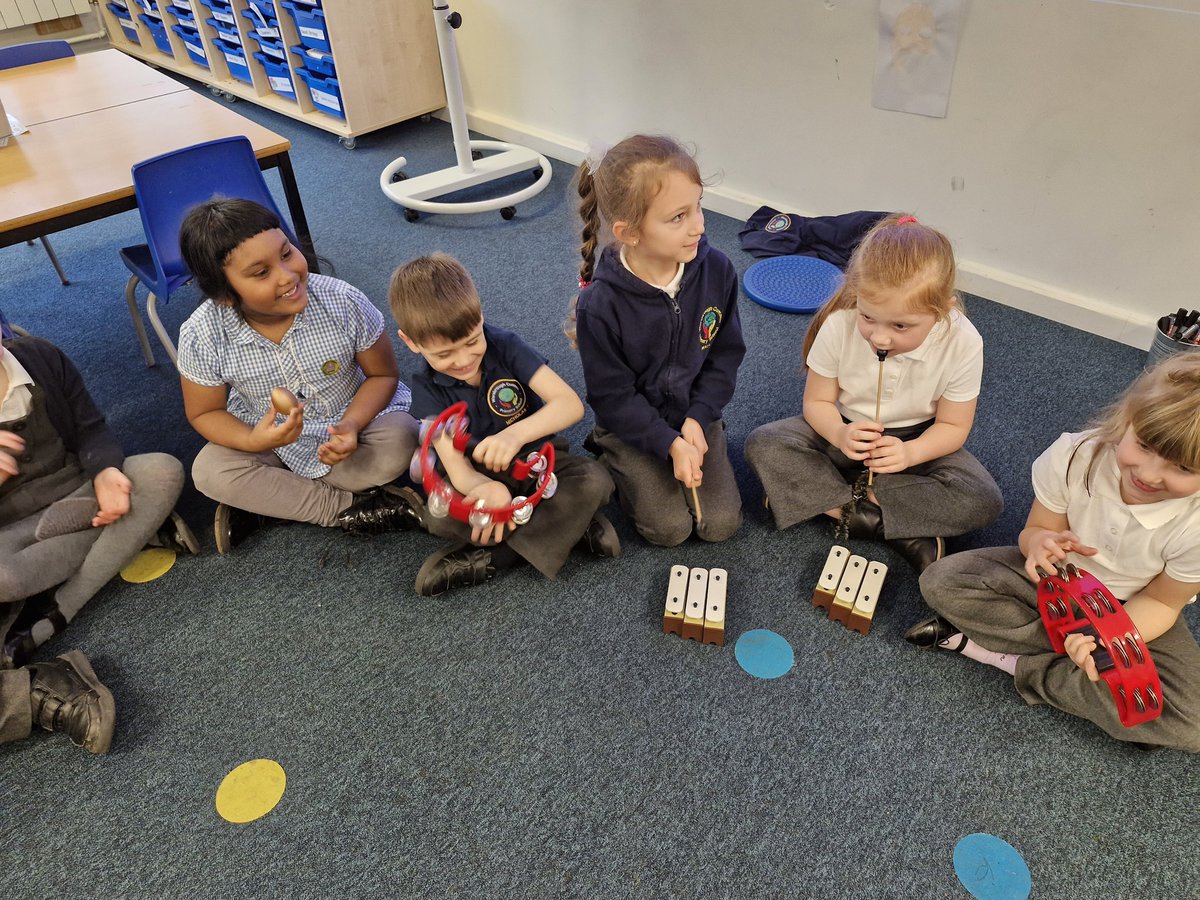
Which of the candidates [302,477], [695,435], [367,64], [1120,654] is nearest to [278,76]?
[367,64]

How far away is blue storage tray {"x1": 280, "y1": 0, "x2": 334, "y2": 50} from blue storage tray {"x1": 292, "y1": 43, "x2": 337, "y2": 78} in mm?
25

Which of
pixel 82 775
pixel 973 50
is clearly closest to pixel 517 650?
pixel 82 775

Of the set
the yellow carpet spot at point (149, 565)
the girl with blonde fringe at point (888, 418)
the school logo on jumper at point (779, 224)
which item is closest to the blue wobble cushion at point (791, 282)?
the school logo on jumper at point (779, 224)

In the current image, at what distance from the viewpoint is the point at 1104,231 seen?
6.18ft

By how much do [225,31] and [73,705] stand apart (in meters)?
3.46

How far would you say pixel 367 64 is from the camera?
10.4 feet

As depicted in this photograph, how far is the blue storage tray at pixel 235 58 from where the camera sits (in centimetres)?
366

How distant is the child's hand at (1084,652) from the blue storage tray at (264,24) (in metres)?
3.52

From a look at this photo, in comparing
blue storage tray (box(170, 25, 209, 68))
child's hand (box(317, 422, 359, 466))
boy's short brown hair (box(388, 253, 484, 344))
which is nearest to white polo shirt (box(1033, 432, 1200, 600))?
boy's short brown hair (box(388, 253, 484, 344))

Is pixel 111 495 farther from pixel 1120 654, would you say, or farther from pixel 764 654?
pixel 1120 654

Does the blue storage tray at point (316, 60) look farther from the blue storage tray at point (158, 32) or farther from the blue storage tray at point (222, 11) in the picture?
the blue storage tray at point (158, 32)

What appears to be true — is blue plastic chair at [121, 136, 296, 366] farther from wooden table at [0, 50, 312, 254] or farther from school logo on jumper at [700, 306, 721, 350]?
school logo on jumper at [700, 306, 721, 350]

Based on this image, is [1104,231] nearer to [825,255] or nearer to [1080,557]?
[825,255]

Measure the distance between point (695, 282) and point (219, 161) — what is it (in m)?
1.08
